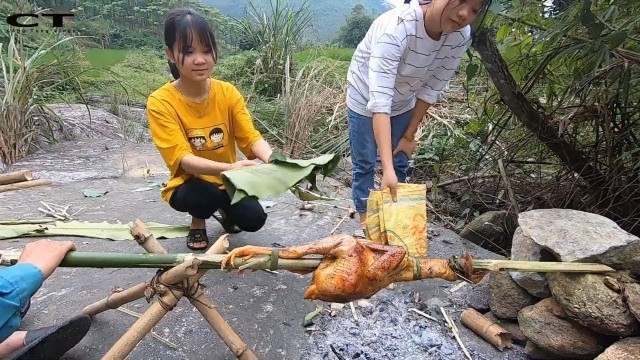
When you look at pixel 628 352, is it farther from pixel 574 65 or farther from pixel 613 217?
pixel 574 65

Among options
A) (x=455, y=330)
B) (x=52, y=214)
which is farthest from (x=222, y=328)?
(x=52, y=214)

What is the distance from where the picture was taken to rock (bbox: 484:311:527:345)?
78.3 inches

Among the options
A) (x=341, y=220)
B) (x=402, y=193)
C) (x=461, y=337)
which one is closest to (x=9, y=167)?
(x=341, y=220)

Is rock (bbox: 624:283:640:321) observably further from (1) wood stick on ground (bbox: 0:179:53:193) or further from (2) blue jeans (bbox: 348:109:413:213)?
(1) wood stick on ground (bbox: 0:179:53:193)

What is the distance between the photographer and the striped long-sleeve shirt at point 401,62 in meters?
2.21

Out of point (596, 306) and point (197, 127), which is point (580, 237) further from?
point (197, 127)

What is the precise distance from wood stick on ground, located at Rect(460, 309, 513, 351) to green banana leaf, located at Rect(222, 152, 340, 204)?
0.87m

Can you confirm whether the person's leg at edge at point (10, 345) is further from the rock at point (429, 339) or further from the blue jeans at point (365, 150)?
the blue jeans at point (365, 150)

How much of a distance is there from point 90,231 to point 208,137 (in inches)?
26.1

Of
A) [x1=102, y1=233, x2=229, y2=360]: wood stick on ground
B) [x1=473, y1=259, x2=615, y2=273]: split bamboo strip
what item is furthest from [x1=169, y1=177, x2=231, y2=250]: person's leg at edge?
[x1=473, y1=259, x2=615, y2=273]: split bamboo strip

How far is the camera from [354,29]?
446 inches

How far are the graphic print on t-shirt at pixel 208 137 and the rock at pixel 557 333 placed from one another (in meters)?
1.49

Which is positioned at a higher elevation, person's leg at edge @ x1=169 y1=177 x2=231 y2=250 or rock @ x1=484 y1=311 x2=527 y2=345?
person's leg at edge @ x1=169 y1=177 x2=231 y2=250

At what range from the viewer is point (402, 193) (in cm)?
201
